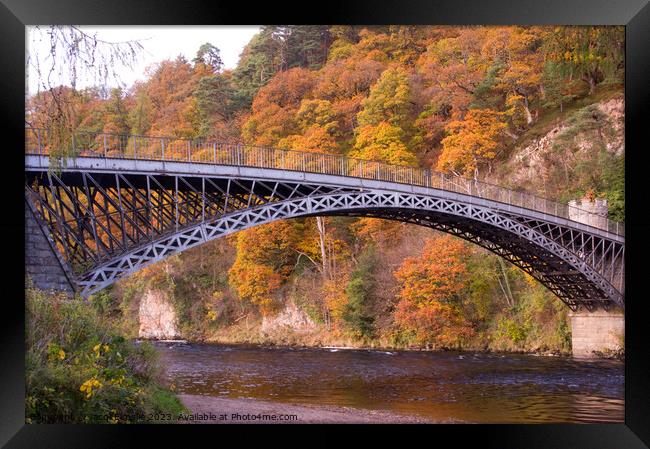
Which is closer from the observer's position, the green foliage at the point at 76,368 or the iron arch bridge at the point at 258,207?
the green foliage at the point at 76,368

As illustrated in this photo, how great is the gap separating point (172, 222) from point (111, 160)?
1987mm

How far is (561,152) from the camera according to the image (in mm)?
18781

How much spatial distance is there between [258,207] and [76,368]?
7452 millimetres

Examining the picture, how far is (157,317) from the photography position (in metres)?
23.2

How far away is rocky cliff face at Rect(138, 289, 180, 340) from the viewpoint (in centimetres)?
2262

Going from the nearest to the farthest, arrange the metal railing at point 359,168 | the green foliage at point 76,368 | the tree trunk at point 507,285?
the green foliage at point 76,368
the metal railing at point 359,168
the tree trunk at point 507,285

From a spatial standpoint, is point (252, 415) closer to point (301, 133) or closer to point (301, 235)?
point (301, 133)

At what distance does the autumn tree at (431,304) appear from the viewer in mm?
19719

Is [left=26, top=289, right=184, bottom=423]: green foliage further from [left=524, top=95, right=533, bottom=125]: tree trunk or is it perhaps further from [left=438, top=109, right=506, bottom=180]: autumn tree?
[left=524, top=95, right=533, bottom=125]: tree trunk

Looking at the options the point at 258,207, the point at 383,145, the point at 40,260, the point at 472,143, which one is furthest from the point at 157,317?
the point at 40,260

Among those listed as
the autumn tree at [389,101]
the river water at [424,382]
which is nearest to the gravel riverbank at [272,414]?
the river water at [424,382]

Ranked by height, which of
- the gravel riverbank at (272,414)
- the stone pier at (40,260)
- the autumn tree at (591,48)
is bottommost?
the gravel riverbank at (272,414)
